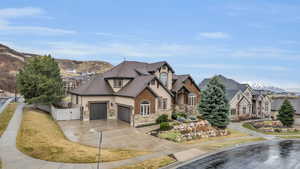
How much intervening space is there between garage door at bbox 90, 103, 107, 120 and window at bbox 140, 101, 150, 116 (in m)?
7.10

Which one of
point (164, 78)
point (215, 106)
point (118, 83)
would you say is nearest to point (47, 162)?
point (118, 83)

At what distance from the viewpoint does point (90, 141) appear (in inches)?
768

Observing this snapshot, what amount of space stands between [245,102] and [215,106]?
18.2 m

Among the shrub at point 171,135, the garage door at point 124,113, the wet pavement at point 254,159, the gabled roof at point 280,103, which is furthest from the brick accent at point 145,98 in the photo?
the gabled roof at point 280,103

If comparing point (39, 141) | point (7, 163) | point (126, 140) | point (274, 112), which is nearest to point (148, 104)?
point (126, 140)

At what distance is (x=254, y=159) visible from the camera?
16438mm

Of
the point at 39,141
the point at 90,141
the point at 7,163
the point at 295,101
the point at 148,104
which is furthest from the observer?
the point at 295,101

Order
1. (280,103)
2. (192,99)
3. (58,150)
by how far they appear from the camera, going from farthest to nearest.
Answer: (280,103) < (192,99) < (58,150)

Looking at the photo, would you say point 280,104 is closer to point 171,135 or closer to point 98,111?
point 171,135

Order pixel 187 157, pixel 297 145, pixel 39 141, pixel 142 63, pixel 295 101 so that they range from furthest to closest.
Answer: pixel 295 101
pixel 142 63
pixel 297 145
pixel 39 141
pixel 187 157

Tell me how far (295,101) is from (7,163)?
52914 mm

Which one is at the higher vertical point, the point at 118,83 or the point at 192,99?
the point at 118,83

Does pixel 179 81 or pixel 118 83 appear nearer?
pixel 118 83

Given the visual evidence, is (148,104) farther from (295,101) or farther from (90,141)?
(295,101)
